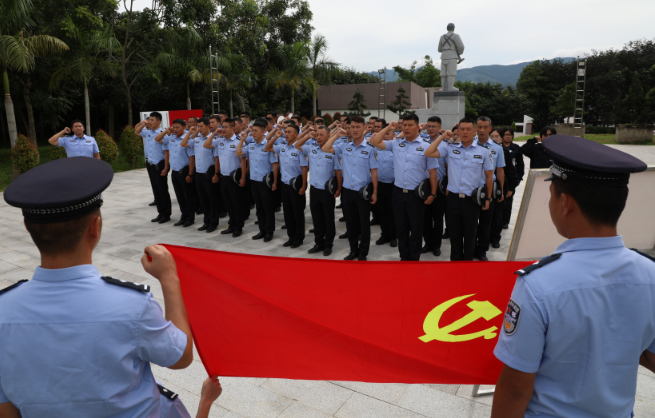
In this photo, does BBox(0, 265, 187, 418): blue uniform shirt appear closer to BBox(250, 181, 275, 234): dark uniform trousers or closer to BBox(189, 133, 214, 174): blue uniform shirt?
BBox(250, 181, 275, 234): dark uniform trousers

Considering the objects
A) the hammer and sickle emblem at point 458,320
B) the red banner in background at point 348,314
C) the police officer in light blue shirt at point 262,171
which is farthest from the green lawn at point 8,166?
the hammer and sickle emblem at point 458,320

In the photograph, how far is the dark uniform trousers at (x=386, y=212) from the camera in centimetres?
664

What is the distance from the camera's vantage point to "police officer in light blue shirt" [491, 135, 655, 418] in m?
1.20

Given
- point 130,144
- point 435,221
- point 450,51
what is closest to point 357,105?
point 450,51

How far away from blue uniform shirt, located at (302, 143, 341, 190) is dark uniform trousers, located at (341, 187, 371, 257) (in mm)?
314

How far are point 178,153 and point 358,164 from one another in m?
3.56

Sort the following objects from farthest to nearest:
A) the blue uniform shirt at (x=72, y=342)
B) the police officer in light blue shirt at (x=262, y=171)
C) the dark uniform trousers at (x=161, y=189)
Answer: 1. the dark uniform trousers at (x=161, y=189)
2. the police officer in light blue shirt at (x=262, y=171)
3. the blue uniform shirt at (x=72, y=342)

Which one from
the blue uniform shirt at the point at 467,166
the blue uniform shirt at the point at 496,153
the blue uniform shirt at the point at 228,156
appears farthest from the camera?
the blue uniform shirt at the point at 228,156

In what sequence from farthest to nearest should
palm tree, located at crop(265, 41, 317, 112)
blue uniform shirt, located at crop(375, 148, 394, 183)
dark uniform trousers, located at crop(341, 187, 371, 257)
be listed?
palm tree, located at crop(265, 41, 317, 112)
blue uniform shirt, located at crop(375, 148, 394, 183)
dark uniform trousers, located at crop(341, 187, 371, 257)

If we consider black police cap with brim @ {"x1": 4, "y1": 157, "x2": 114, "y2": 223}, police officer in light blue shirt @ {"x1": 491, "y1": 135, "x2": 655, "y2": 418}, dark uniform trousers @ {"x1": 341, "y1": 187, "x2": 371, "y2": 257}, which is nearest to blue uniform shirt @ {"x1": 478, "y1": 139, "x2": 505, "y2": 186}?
dark uniform trousers @ {"x1": 341, "y1": 187, "x2": 371, "y2": 257}

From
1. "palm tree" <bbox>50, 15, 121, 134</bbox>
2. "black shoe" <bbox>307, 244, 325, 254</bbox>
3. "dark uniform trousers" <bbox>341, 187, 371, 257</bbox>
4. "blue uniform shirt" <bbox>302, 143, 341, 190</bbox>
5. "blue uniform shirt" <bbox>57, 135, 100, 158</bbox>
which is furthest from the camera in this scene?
"palm tree" <bbox>50, 15, 121, 134</bbox>

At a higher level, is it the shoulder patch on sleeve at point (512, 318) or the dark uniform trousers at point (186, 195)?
the shoulder patch on sleeve at point (512, 318)

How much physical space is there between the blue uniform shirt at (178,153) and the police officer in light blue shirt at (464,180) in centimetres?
443

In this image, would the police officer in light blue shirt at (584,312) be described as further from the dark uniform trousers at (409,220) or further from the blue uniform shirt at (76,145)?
the blue uniform shirt at (76,145)
